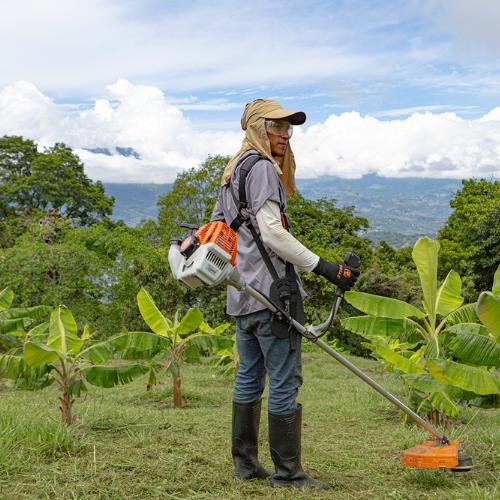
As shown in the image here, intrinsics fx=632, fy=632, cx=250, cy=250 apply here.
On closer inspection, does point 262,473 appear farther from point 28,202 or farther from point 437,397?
point 28,202

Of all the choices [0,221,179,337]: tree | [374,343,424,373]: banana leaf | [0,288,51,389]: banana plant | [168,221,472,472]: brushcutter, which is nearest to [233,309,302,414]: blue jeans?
[168,221,472,472]: brushcutter

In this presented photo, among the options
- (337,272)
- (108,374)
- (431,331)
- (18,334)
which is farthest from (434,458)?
(18,334)

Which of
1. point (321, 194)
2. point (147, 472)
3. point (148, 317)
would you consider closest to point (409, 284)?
point (321, 194)

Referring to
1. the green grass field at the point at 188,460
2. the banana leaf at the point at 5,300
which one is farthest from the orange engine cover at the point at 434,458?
the banana leaf at the point at 5,300

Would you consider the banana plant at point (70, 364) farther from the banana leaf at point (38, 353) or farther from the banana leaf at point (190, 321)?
the banana leaf at point (190, 321)

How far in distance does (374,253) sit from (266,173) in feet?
82.9

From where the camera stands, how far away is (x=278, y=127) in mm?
3699

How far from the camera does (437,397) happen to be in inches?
197

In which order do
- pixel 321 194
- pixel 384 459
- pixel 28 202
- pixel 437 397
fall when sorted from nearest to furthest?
pixel 384 459 < pixel 437 397 < pixel 321 194 < pixel 28 202

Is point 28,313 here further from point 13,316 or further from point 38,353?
point 38,353

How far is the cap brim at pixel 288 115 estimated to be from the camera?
142 inches

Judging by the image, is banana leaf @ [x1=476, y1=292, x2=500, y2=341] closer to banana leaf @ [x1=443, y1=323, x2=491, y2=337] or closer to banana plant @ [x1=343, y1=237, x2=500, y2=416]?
banana plant @ [x1=343, y1=237, x2=500, y2=416]

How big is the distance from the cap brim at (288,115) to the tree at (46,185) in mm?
34147

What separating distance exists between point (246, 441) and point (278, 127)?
190 cm
